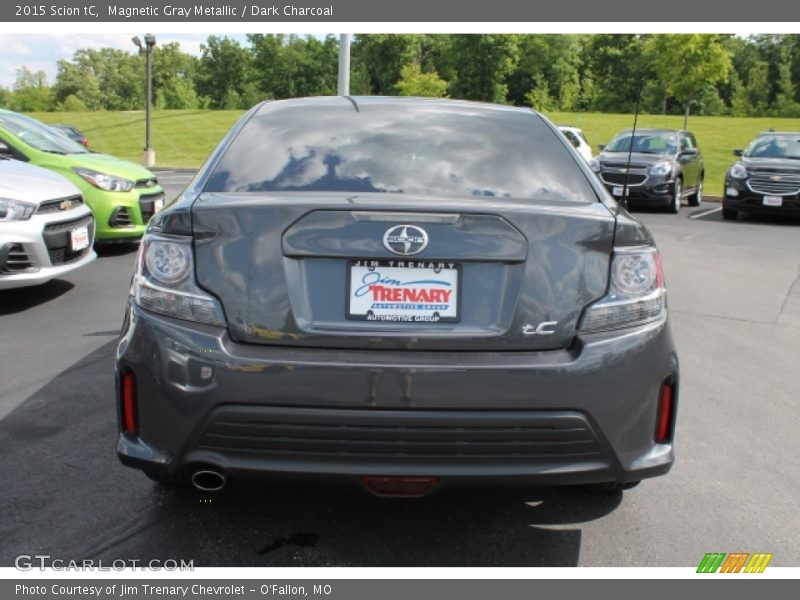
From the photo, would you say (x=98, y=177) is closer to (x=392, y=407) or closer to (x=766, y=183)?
(x=392, y=407)

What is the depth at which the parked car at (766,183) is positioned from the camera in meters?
14.8

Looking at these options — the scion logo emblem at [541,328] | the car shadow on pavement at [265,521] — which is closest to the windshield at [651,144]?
the car shadow on pavement at [265,521]

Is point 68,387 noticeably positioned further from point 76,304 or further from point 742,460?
point 742,460

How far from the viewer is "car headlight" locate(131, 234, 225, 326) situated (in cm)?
260

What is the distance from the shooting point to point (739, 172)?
15391 mm

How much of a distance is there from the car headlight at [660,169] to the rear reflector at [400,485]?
15.0m

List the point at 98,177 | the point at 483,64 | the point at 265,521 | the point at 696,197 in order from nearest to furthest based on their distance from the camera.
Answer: the point at 265,521 < the point at 98,177 < the point at 696,197 < the point at 483,64

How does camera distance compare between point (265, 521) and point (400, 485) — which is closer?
point (400, 485)

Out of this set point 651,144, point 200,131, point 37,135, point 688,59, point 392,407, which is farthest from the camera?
point 200,131

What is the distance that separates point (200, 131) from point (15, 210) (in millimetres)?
41514

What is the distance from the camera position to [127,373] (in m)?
2.70

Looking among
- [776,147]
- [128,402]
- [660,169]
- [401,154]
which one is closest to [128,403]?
[128,402]
